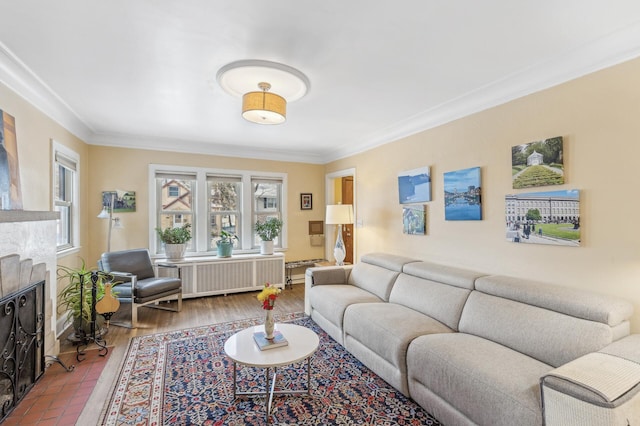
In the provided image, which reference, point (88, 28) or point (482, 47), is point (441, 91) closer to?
point (482, 47)

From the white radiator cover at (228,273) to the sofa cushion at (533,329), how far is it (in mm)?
3387

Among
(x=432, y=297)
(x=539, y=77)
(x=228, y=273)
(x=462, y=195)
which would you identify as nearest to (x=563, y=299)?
(x=432, y=297)

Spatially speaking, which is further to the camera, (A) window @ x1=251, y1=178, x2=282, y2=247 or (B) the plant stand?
(A) window @ x1=251, y1=178, x2=282, y2=247

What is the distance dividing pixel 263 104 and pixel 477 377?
92.5 inches

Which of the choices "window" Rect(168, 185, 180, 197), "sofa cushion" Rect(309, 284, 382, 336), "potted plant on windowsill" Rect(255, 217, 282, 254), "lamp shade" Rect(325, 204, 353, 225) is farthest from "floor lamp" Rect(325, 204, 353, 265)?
"window" Rect(168, 185, 180, 197)

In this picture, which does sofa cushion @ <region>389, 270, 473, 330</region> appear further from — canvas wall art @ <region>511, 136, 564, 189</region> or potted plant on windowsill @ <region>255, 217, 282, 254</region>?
potted plant on windowsill @ <region>255, 217, 282, 254</region>

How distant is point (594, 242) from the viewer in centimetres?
212

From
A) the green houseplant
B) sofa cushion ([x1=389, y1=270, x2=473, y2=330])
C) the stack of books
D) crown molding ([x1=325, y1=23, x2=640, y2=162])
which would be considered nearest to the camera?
crown molding ([x1=325, y1=23, x2=640, y2=162])

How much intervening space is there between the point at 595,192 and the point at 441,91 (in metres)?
1.47

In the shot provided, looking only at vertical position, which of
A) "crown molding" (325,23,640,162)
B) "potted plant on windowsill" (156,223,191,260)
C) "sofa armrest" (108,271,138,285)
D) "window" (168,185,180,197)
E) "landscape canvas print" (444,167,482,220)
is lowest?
"sofa armrest" (108,271,138,285)

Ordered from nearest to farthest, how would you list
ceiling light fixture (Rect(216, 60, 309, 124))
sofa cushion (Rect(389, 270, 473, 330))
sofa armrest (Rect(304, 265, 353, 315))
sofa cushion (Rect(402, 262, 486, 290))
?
ceiling light fixture (Rect(216, 60, 309, 124))
sofa cushion (Rect(389, 270, 473, 330))
sofa cushion (Rect(402, 262, 486, 290))
sofa armrest (Rect(304, 265, 353, 315))

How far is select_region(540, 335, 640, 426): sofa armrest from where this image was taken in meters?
1.24

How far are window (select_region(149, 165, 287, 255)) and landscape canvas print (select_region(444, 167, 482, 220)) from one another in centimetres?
315

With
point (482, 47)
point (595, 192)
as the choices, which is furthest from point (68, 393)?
point (595, 192)
